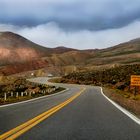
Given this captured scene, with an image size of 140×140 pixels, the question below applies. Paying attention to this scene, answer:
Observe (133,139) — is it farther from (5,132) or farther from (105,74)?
(105,74)

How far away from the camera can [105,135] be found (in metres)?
9.97

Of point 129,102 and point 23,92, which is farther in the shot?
point 23,92

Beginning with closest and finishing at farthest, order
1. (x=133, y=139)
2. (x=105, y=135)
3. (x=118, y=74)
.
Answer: (x=133, y=139) → (x=105, y=135) → (x=118, y=74)

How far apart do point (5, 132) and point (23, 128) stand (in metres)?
0.97

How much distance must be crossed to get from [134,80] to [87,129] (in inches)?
1353

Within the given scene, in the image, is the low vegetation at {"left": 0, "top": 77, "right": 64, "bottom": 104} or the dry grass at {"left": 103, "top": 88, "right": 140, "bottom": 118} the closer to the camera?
the dry grass at {"left": 103, "top": 88, "right": 140, "bottom": 118}

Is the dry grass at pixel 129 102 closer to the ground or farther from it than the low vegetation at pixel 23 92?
farther from it

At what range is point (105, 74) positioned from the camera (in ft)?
428

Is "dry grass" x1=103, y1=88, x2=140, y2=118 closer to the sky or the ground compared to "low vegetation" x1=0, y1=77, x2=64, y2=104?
closer to the sky

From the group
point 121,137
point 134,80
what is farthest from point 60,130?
point 134,80

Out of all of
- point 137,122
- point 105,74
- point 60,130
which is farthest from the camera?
point 105,74

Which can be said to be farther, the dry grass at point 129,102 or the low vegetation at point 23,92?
the low vegetation at point 23,92

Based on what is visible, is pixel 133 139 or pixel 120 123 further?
pixel 120 123

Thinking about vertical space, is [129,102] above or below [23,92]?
above
